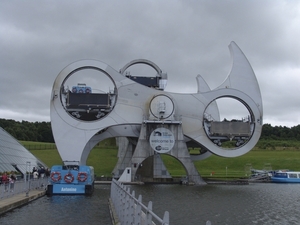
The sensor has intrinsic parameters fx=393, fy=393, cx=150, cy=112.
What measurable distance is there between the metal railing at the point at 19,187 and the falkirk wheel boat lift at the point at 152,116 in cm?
1130

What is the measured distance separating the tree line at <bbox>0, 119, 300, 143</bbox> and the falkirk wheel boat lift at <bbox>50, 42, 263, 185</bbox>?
52379 millimetres

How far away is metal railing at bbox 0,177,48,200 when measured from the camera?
18.1 metres

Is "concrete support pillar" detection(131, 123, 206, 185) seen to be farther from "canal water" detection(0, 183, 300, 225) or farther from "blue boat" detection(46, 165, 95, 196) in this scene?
"canal water" detection(0, 183, 300, 225)

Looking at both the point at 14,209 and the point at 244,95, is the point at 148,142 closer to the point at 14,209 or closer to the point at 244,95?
the point at 244,95

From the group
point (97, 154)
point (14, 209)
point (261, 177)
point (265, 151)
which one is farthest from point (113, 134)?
point (265, 151)

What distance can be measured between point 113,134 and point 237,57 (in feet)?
52.5

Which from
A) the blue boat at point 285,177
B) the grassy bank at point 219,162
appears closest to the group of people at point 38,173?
the grassy bank at point 219,162

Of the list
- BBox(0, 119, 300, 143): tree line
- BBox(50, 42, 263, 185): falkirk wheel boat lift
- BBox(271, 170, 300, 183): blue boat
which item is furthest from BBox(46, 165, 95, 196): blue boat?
BBox(0, 119, 300, 143): tree line

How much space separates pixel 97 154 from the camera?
65.9 metres

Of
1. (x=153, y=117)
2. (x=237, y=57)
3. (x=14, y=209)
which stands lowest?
(x=14, y=209)

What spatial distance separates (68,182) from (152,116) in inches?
640

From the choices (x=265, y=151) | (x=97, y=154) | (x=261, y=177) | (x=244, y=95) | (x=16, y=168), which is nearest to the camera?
(x=16, y=168)

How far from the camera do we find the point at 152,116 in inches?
1540

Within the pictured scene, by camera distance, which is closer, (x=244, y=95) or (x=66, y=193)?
(x=66, y=193)
